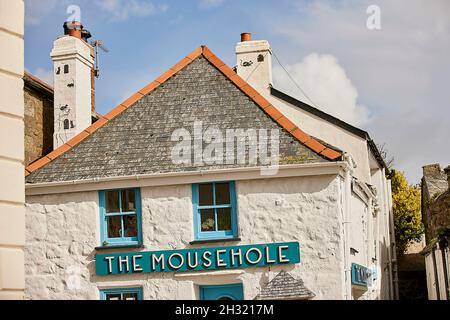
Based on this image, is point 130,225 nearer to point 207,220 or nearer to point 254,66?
point 207,220

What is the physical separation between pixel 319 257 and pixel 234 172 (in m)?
2.32

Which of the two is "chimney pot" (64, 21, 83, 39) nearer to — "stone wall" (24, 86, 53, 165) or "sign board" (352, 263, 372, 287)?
"stone wall" (24, 86, 53, 165)

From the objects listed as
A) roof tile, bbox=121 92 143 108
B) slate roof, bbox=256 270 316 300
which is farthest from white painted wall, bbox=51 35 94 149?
slate roof, bbox=256 270 316 300

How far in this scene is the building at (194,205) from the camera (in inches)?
636

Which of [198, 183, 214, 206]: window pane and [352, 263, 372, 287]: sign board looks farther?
[352, 263, 372, 287]: sign board

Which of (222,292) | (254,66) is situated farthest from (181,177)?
(254,66)

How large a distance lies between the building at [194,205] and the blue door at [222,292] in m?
0.02

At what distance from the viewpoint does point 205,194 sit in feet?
55.3

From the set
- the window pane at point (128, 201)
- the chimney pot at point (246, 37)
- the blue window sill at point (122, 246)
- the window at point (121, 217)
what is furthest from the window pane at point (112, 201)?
the chimney pot at point (246, 37)

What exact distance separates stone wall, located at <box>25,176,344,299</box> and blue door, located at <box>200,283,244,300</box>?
0.17m

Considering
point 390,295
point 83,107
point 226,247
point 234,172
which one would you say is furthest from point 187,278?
point 390,295

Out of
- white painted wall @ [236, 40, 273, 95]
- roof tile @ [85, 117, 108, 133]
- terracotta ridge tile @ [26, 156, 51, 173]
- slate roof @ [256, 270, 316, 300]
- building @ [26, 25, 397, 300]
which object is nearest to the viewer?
slate roof @ [256, 270, 316, 300]

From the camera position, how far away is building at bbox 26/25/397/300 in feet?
53.0
